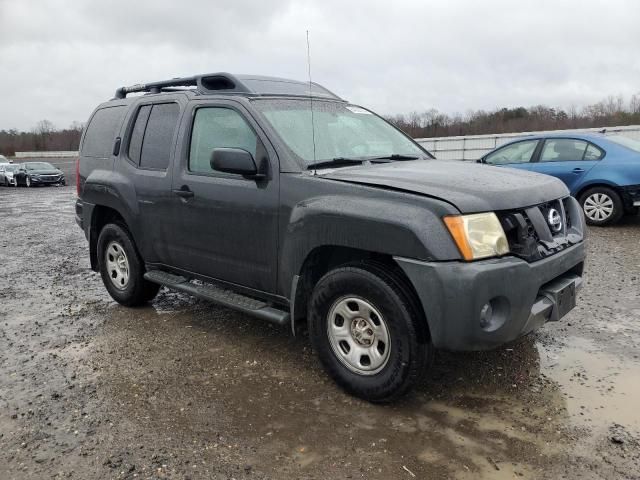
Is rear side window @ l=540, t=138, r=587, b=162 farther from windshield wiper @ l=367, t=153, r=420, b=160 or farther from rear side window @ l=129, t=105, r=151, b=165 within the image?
rear side window @ l=129, t=105, r=151, b=165

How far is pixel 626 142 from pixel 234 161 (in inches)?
304

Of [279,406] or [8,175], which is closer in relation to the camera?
[279,406]

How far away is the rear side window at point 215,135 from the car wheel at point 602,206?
6.54 meters

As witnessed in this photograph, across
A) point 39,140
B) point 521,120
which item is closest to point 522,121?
point 521,120

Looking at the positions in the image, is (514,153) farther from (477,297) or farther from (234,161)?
(477,297)

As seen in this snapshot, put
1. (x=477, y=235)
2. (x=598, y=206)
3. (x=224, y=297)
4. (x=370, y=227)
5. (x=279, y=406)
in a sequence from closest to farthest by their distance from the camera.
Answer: (x=477, y=235) < (x=370, y=227) < (x=279, y=406) < (x=224, y=297) < (x=598, y=206)

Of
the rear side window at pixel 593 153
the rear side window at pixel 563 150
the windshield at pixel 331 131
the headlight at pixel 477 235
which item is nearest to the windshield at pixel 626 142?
the rear side window at pixel 593 153

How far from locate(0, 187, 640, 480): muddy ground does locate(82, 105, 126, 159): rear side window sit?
5.46 ft

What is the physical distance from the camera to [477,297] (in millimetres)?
2834

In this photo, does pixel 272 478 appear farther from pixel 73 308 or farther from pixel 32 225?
pixel 32 225

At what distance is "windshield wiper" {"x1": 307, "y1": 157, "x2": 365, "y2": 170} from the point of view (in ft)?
12.2

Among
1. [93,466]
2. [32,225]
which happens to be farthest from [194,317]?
[32,225]

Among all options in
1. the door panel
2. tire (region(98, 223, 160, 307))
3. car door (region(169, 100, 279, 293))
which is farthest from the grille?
tire (region(98, 223, 160, 307))

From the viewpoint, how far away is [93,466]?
2.78m
